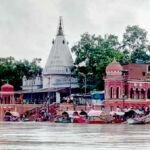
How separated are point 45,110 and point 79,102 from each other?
535 centimetres

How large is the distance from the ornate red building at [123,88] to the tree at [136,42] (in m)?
15.3

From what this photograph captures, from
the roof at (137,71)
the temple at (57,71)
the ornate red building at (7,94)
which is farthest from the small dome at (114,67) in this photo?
the ornate red building at (7,94)

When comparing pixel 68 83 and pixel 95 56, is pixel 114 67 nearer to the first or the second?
pixel 95 56

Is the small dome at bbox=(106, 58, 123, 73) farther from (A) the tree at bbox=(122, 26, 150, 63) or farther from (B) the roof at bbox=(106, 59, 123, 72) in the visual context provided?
(A) the tree at bbox=(122, 26, 150, 63)

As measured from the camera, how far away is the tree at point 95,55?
10175 centimetres

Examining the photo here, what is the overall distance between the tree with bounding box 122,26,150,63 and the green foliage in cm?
2333

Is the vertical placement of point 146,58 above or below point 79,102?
above

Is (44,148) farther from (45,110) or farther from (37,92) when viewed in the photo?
(37,92)

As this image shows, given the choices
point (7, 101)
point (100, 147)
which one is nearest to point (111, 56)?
point (7, 101)

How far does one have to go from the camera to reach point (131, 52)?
11206cm

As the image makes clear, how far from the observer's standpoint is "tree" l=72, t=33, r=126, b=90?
334 ft

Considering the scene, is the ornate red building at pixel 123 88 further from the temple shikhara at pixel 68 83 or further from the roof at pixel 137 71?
the roof at pixel 137 71

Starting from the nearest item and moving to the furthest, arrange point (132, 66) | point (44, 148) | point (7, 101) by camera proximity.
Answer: point (44, 148) < point (132, 66) < point (7, 101)

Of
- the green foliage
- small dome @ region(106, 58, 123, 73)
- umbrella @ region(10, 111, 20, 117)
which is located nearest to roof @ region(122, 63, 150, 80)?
small dome @ region(106, 58, 123, 73)
